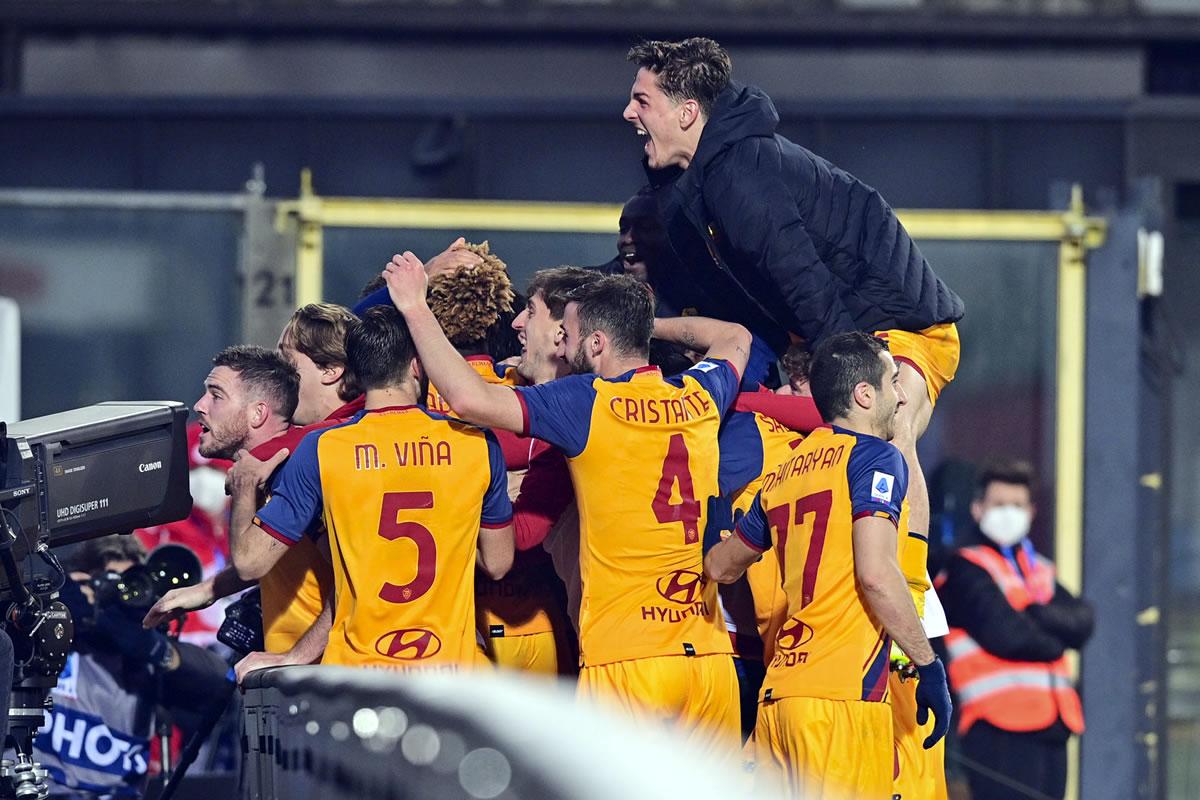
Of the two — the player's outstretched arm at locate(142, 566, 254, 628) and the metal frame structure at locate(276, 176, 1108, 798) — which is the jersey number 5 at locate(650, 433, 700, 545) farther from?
the metal frame structure at locate(276, 176, 1108, 798)

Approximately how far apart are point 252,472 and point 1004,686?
15.9 feet

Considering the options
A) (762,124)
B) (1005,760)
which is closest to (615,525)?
(762,124)

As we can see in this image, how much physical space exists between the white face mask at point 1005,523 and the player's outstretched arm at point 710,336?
13.8 ft

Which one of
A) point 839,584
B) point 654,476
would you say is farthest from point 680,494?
point 839,584

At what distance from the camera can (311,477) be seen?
4.84 metres

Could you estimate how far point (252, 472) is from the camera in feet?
16.7

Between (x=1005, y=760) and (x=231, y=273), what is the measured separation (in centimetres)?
496

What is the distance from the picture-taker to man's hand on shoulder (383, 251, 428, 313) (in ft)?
15.9

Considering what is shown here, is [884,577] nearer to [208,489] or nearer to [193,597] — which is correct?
[193,597]

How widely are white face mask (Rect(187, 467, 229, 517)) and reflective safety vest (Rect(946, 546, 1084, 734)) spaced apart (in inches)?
147

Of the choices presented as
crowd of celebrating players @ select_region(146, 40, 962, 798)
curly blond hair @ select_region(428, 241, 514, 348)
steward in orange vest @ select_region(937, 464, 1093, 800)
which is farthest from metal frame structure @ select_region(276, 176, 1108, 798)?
curly blond hair @ select_region(428, 241, 514, 348)

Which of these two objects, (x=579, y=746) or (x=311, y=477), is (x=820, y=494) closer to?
(x=311, y=477)

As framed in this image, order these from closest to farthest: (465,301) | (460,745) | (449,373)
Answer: (460,745)
(449,373)
(465,301)

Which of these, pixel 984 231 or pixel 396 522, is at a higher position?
pixel 984 231
